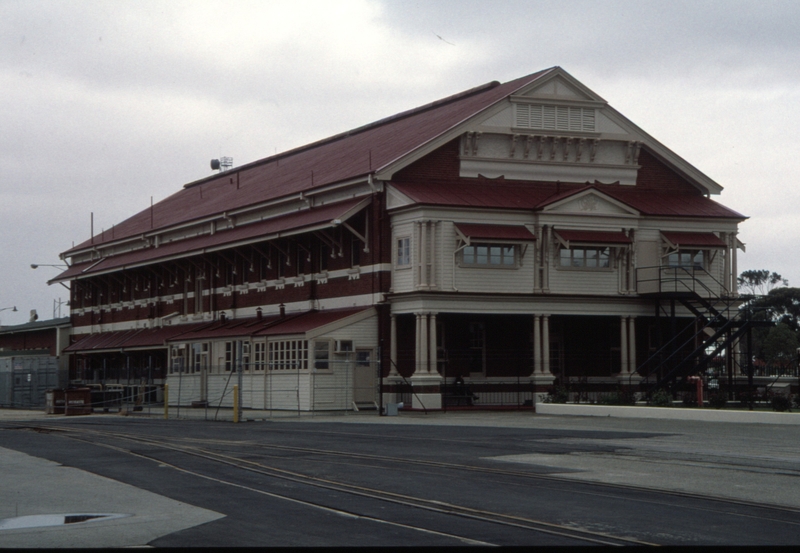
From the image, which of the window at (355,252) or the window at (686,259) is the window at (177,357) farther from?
the window at (686,259)

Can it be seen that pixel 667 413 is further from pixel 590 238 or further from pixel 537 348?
pixel 590 238

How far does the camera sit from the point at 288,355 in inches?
1716

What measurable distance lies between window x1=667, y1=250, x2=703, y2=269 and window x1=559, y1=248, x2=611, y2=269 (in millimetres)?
2653

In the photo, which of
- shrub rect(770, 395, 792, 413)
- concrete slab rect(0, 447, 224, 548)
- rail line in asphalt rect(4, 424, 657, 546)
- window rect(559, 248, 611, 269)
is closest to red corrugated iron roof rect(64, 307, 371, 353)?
window rect(559, 248, 611, 269)

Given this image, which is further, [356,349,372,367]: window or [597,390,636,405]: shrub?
[356,349,372,367]: window

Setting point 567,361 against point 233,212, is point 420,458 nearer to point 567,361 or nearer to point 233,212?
point 567,361

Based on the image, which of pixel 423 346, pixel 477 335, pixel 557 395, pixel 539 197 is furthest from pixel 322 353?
pixel 539 197

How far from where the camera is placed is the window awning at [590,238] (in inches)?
1673

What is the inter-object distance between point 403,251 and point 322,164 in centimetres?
1192

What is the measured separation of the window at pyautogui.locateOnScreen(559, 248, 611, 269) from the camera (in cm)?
4353

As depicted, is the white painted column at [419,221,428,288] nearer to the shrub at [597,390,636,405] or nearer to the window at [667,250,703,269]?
the shrub at [597,390,636,405]

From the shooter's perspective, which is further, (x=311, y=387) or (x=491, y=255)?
(x=491, y=255)

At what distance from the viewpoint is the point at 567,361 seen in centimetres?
4491

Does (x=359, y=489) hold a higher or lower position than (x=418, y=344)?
lower
